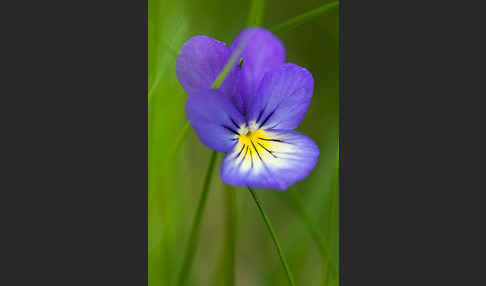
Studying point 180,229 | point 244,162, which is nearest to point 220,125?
point 244,162

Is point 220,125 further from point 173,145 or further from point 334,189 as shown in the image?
point 334,189

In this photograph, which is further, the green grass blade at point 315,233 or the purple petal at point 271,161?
the green grass blade at point 315,233

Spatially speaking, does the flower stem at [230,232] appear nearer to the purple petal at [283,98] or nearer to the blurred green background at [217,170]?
the blurred green background at [217,170]

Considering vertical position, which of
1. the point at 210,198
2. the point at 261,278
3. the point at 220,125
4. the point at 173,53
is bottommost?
the point at 261,278

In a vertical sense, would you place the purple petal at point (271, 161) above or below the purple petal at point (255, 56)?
below

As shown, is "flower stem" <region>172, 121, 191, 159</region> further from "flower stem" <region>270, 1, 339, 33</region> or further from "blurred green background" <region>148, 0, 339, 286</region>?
"flower stem" <region>270, 1, 339, 33</region>

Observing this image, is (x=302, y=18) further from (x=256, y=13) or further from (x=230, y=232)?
(x=230, y=232)

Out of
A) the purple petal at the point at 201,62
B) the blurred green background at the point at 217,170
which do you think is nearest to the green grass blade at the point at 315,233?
the blurred green background at the point at 217,170

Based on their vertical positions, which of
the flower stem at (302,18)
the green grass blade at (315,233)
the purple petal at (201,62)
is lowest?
the green grass blade at (315,233)
